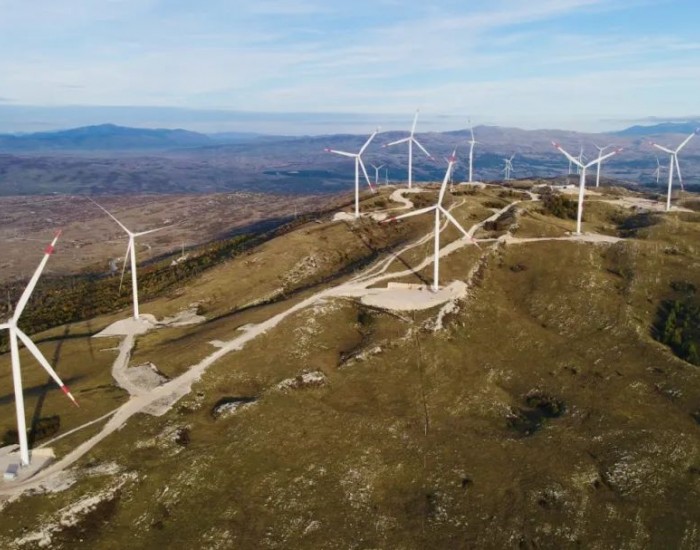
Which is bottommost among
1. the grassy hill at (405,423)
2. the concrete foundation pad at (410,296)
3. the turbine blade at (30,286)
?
the grassy hill at (405,423)

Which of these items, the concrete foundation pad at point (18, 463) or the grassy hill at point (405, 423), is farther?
the concrete foundation pad at point (18, 463)

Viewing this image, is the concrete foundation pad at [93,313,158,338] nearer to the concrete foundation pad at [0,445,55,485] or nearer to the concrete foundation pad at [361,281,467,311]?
the concrete foundation pad at [361,281,467,311]

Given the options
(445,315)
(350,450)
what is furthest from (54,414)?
(445,315)

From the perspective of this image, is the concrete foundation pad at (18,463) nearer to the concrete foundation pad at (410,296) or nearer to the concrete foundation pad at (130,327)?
the concrete foundation pad at (130,327)

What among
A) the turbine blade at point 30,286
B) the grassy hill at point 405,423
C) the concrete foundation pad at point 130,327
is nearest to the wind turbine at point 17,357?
the turbine blade at point 30,286

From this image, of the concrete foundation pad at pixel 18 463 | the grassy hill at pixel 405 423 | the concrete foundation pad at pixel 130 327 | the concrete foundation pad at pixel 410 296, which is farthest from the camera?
the concrete foundation pad at pixel 410 296

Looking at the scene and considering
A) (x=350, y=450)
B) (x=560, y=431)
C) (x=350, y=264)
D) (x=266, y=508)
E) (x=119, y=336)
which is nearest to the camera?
(x=266, y=508)

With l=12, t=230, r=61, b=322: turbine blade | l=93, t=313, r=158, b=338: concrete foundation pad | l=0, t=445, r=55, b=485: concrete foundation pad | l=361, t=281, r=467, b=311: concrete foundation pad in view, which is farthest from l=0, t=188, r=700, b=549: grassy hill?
l=12, t=230, r=61, b=322: turbine blade

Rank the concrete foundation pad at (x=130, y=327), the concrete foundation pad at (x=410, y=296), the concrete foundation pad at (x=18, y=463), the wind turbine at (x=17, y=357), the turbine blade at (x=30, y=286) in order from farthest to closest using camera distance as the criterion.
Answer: the concrete foundation pad at (x=410, y=296)
the concrete foundation pad at (x=130, y=327)
the concrete foundation pad at (x=18, y=463)
the wind turbine at (x=17, y=357)
the turbine blade at (x=30, y=286)

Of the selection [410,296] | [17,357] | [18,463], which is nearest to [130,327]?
[18,463]

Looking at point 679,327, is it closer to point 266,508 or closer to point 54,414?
point 266,508
